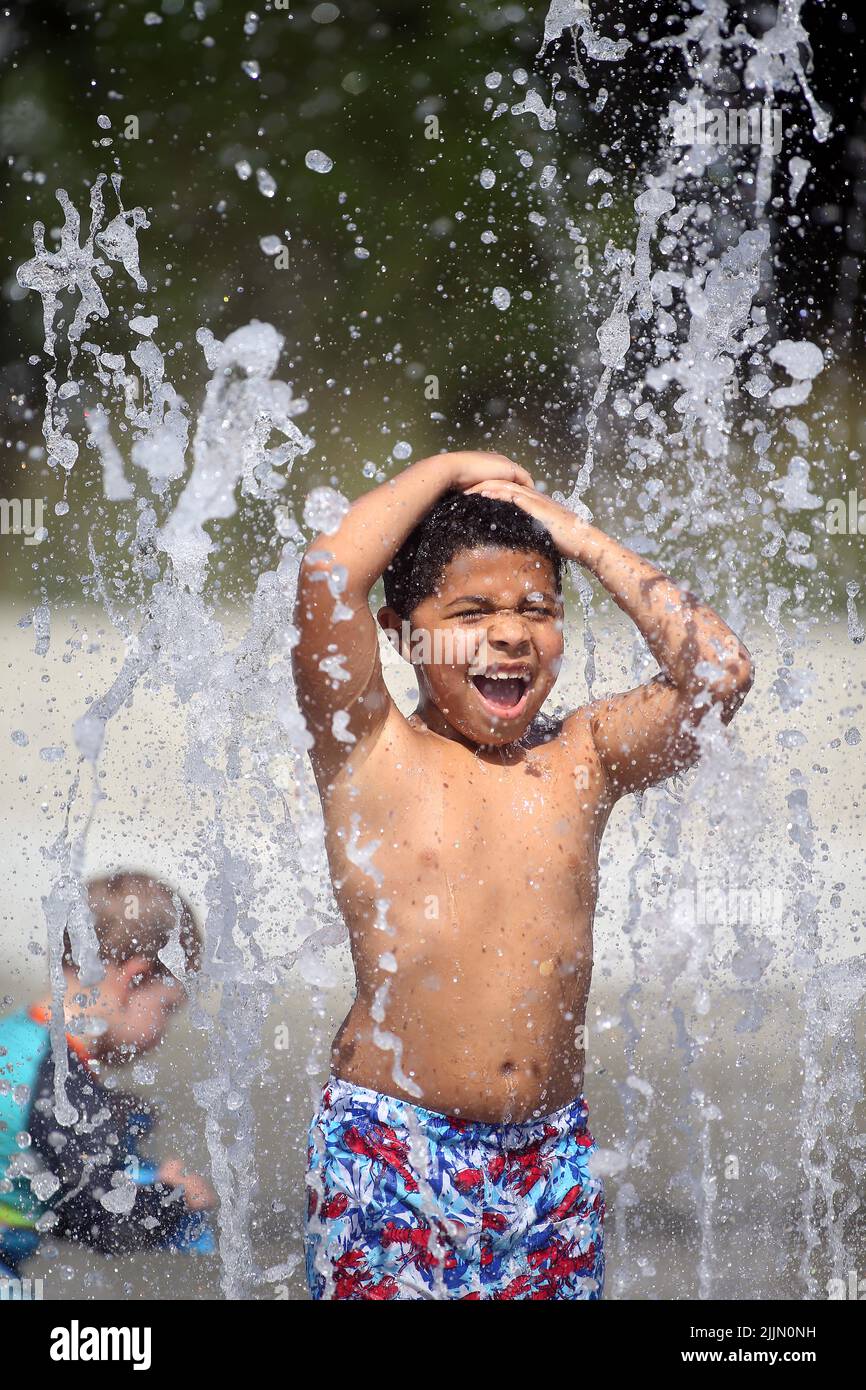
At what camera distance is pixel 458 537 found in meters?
2.28

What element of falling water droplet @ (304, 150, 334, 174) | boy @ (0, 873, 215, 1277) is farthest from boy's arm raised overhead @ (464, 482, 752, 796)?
falling water droplet @ (304, 150, 334, 174)

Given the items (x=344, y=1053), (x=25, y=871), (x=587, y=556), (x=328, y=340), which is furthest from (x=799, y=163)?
(x=344, y=1053)

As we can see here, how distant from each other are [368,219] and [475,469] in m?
7.20

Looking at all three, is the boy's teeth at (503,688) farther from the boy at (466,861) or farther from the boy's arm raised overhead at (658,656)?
the boy's arm raised overhead at (658,656)

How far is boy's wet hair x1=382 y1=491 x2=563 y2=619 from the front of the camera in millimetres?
2283

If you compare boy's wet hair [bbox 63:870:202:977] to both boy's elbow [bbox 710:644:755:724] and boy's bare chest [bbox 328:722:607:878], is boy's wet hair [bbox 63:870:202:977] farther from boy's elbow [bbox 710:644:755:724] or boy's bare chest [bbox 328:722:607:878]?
boy's elbow [bbox 710:644:755:724]

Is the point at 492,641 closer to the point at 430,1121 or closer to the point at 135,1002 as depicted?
the point at 430,1121

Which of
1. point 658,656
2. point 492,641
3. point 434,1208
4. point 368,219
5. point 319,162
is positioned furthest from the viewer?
point 368,219

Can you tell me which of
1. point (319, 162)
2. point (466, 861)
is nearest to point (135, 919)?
point (466, 861)

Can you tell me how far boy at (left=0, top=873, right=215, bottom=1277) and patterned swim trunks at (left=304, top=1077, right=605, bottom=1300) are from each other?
883 millimetres

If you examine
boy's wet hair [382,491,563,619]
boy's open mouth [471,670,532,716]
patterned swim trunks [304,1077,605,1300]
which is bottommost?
patterned swim trunks [304,1077,605,1300]

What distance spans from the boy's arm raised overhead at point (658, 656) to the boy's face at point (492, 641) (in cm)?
10

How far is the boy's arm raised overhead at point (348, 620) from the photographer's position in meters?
2.20

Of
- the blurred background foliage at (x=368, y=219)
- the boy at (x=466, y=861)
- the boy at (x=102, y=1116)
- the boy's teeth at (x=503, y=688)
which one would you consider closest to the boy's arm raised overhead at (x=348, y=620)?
the boy at (x=466, y=861)
